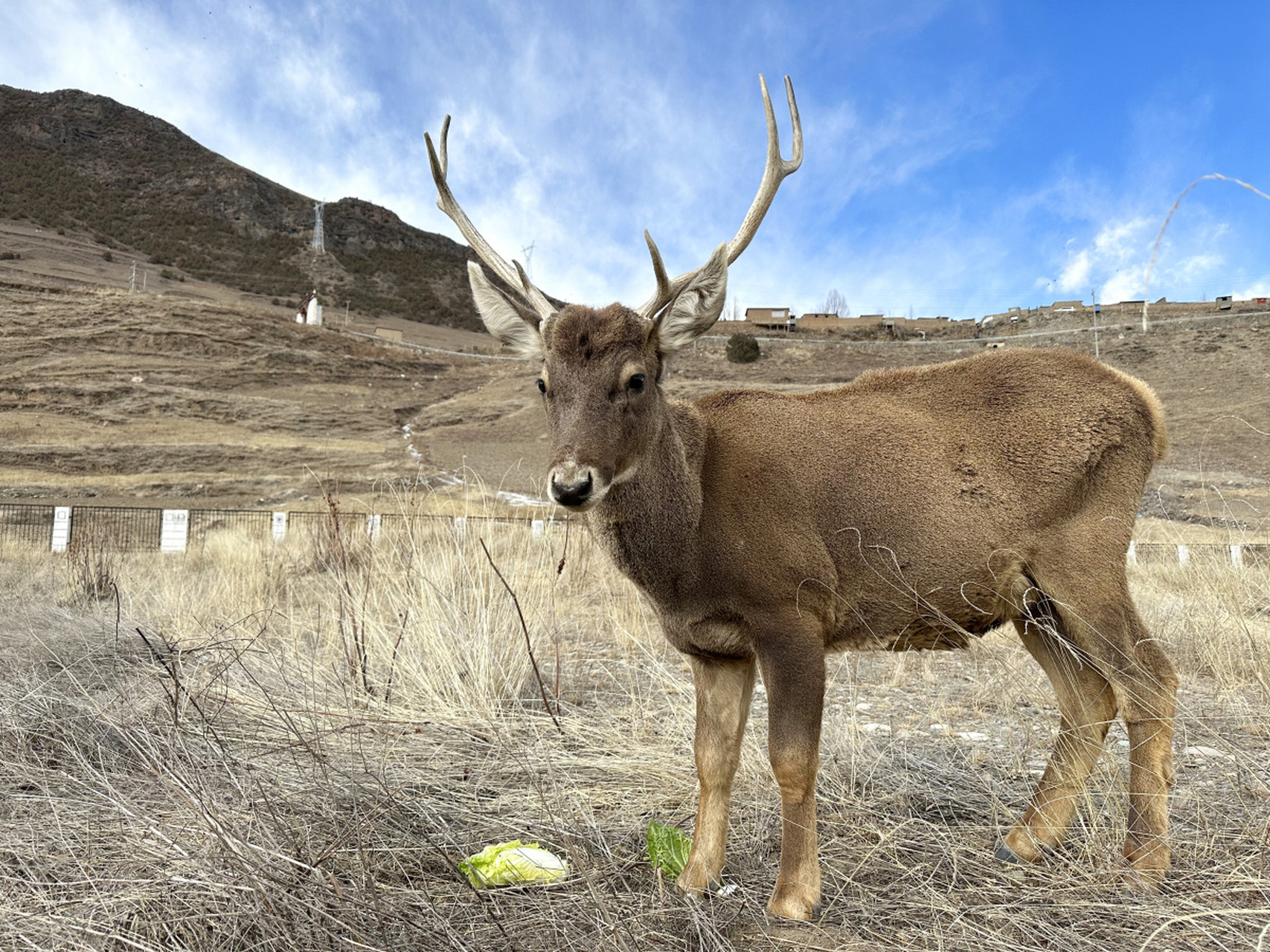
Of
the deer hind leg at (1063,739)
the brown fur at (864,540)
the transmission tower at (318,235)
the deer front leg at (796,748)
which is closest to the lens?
the deer front leg at (796,748)

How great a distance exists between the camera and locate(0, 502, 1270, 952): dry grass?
2.47 meters

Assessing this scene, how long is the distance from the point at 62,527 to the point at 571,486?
670 inches

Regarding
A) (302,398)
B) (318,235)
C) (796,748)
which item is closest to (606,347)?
(796,748)

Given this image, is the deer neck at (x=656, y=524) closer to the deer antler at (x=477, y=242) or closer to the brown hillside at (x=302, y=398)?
the deer antler at (x=477, y=242)

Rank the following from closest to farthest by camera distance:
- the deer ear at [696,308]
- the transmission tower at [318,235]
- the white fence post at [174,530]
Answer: the deer ear at [696,308], the white fence post at [174,530], the transmission tower at [318,235]

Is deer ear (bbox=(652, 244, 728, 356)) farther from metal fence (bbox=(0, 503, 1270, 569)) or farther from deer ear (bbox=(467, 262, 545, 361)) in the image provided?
metal fence (bbox=(0, 503, 1270, 569))

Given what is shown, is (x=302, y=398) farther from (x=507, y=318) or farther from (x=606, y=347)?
(x=606, y=347)

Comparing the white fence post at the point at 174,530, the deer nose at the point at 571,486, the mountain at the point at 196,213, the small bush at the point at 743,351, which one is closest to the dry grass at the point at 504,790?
the deer nose at the point at 571,486

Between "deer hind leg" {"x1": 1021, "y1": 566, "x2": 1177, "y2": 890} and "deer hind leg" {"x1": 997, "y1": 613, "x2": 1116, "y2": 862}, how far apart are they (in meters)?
0.12

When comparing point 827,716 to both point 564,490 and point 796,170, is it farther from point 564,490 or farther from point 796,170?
point 796,170

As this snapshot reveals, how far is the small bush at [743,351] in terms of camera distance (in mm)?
52312

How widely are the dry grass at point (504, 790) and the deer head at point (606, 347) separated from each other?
150cm

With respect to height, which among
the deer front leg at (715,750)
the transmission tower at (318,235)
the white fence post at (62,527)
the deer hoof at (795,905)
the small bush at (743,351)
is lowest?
the white fence post at (62,527)

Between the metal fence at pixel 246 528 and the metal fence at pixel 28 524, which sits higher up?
the metal fence at pixel 246 528
